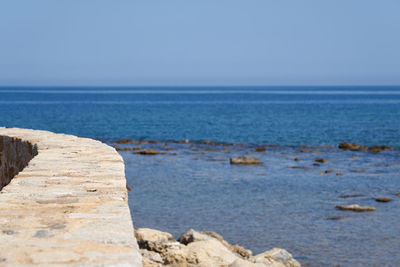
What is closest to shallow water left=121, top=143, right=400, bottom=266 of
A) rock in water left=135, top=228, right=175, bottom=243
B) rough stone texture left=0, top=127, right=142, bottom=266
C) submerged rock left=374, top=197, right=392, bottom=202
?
submerged rock left=374, top=197, right=392, bottom=202

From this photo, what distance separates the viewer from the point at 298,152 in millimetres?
28891

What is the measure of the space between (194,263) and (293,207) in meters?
6.92

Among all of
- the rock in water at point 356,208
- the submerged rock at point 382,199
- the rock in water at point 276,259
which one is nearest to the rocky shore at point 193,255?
the rock in water at point 276,259

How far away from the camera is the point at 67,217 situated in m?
3.68

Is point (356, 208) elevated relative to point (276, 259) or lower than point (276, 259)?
lower

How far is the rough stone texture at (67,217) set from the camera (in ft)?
9.46

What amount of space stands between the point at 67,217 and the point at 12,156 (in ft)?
18.9

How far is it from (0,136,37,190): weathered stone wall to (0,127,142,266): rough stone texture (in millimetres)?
2398

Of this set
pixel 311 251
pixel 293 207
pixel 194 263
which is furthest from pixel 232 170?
pixel 194 263

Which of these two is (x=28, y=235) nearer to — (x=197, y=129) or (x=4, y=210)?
(x=4, y=210)

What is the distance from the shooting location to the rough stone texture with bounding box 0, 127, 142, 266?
2883mm

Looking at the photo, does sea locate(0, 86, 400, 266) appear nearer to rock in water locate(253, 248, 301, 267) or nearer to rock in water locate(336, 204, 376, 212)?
rock in water locate(336, 204, 376, 212)

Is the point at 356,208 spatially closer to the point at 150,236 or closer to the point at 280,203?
the point at 280,203

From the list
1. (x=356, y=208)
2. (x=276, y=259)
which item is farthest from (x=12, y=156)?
(x=356, y=208)
